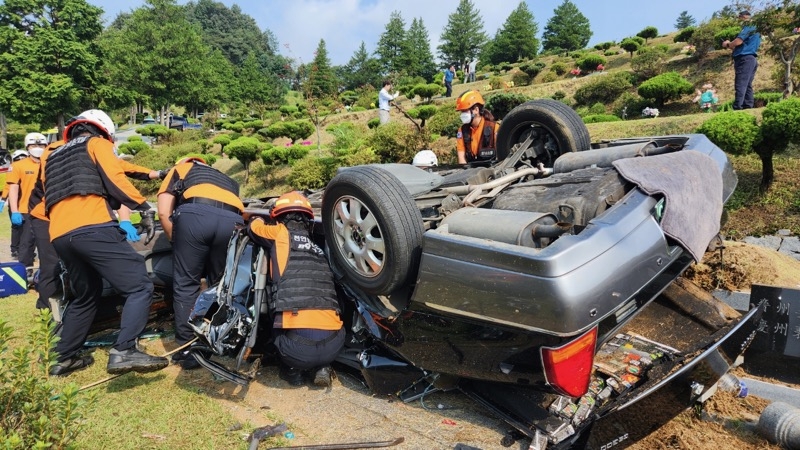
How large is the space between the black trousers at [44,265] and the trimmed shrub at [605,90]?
13.4m

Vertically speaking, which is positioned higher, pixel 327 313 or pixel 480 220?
pixel 480 220

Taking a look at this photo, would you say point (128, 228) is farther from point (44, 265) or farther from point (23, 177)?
point (23, 177)

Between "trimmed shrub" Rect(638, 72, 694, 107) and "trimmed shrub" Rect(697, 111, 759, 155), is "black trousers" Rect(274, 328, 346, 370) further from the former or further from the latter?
"trimmed shrub" Rect(638, 72, 694, 107)

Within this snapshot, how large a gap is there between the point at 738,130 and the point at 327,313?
15.7ft

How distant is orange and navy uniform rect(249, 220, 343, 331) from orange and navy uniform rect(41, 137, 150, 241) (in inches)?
42.6

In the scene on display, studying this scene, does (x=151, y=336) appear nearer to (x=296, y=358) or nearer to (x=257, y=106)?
(x=296, y=358)

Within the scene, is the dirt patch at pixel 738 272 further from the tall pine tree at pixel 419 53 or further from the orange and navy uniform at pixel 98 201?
the tall pine tree at pixel 419 53

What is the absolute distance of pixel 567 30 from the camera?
155ft

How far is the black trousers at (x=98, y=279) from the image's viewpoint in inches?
140

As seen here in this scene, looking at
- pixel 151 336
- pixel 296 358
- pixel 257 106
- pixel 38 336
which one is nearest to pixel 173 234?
pixel 151 336

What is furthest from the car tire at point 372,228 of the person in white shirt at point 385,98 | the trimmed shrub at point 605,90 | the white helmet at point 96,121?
the trimmed shrub at point 605,90

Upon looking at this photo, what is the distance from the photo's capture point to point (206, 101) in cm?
3822

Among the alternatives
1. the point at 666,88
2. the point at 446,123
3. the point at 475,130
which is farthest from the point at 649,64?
the point at 475,130

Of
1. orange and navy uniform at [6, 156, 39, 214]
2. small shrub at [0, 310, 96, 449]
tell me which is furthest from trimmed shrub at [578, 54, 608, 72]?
small shrub at [0, 310, 96, 449]
